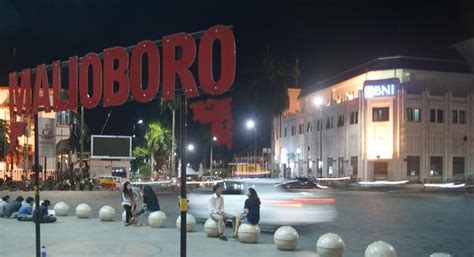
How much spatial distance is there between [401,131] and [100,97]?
5100 cm

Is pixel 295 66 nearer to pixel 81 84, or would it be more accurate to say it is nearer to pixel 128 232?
pixel 128 232

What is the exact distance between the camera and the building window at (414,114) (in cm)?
5943

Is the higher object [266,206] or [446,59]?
[446,59]

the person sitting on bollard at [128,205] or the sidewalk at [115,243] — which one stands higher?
the person sitting on bollard at [128,205]

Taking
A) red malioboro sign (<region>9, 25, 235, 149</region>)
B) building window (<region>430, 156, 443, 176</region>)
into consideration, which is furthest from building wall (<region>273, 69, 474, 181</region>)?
red malioboro sign (<region>9, 25, 235, 149</region>)

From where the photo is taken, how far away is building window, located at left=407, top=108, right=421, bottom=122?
5943cm

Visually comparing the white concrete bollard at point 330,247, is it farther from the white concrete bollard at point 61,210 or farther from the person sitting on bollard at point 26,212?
the white concrete bollard at point 61,210

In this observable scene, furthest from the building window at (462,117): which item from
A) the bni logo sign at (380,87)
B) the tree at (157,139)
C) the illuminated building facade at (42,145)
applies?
the illuminated building facade at (42,145)

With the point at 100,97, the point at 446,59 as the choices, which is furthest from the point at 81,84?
the point at 446,59

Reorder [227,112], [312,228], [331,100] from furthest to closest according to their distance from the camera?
1. [331,100]
2. [312,228]
3. [227,112]

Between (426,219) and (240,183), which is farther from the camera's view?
(426,219)

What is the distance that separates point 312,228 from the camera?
19375 mm

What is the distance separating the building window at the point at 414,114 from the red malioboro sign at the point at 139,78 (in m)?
49.8

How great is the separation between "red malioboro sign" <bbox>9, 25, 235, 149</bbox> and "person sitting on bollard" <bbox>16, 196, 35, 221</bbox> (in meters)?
5.51
